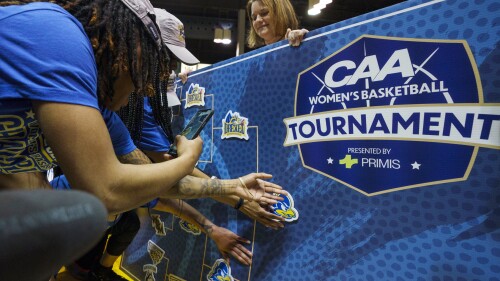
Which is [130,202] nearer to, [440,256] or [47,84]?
[47,84]

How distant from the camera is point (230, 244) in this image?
144 centimetres

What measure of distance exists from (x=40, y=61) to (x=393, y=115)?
2.58ft

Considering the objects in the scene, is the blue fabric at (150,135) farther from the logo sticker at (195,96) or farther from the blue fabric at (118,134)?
the blue fabric at (118,134)

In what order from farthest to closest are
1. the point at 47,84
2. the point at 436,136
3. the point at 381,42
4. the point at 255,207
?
1. the point at 255,207
2. the point at 381,42
3. the point at 436,136
4. the point at 47,84

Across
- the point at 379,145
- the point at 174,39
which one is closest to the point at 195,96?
the point at 174,39

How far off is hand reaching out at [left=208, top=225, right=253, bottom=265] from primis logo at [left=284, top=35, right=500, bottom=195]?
428 mm

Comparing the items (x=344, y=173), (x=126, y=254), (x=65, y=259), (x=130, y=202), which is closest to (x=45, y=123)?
(x=130, y=202)

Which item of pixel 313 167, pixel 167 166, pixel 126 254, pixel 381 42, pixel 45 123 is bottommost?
pixel 126 254

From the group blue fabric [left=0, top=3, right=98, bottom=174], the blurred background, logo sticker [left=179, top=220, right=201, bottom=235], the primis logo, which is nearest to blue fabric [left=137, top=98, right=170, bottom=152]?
logo sticker [left=179, top=220, right=201, bottom=235]

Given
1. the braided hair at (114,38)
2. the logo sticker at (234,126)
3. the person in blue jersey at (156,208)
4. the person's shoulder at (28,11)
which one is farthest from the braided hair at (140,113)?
the person's shoulder at (28,11)

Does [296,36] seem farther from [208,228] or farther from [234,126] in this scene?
[208,228]

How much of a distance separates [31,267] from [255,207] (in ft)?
3.75

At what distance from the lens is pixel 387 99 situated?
0.98 metres

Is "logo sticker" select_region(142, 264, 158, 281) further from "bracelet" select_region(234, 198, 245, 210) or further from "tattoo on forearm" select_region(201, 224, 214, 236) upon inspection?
"bracelet" select_region(234, 198, 245, 210)
